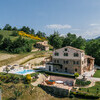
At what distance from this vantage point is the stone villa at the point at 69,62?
39.5 m

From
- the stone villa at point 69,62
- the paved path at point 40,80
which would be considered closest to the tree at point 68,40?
the stone villa at point 69,62

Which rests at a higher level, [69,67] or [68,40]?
[68,40]

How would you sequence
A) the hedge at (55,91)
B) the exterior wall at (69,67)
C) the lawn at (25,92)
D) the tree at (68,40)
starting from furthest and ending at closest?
1. the tree at (68,40)
2. the exterior wall at (69,67)
3. the hedge at (55,91)
4. the lawn at (25,92)

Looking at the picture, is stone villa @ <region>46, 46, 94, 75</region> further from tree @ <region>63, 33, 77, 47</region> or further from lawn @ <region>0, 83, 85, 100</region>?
tree @ <region>63, 33, 77, 47</region>

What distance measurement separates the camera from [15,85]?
31.1 metres

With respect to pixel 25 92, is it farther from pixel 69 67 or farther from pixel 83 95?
pixel 69 67

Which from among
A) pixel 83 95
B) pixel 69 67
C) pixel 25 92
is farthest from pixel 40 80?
pixel 83 95

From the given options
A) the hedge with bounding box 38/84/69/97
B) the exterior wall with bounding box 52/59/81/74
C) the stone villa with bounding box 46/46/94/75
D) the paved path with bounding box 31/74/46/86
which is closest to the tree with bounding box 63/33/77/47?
the stone villa with bounding box 46/46/94/75

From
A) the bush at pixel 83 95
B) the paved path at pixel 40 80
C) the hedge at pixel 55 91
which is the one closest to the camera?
the bush at pixel 83 95

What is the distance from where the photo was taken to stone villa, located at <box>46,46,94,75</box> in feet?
129

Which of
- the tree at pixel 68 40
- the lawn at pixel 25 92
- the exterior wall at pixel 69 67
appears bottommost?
the lawn at pixel 25 92

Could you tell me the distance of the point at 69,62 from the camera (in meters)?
40.9

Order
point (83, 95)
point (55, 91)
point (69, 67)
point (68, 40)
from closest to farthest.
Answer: point (83, 95)
point (55, 91)
point (69, 67)
point (68, 40)

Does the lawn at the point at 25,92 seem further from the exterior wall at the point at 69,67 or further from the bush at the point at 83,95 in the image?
the exterior wall at the point at 69,67
